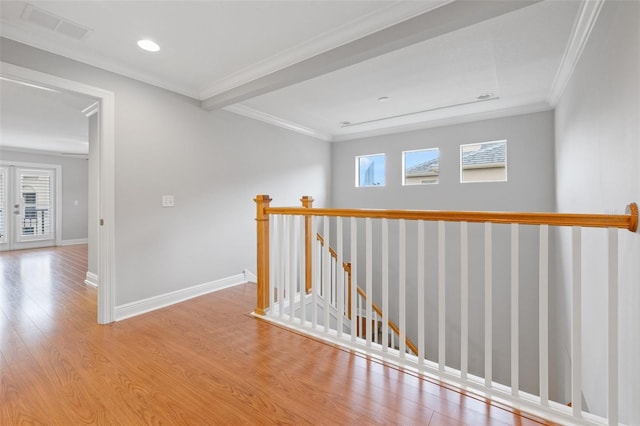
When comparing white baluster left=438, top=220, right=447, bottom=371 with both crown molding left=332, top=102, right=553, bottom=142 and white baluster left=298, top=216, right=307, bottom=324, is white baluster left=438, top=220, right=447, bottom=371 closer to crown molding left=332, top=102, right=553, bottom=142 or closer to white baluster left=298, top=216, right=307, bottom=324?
white baluster left=298, top=216, right=307, bottom=324

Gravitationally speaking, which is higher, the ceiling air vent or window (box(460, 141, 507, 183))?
the ceiling air vent

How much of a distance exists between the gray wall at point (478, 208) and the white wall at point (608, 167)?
161 cm

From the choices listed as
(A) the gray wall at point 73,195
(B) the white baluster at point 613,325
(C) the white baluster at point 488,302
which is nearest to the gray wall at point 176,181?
(C) the white baluster at point 488,302

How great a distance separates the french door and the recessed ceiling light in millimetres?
7139

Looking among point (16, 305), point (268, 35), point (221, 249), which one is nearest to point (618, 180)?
point (268, 35)

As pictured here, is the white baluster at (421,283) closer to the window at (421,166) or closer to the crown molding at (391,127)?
the crown molding at (391,127)

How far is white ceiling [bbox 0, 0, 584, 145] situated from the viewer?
2.04 m

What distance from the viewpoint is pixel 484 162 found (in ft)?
15.2

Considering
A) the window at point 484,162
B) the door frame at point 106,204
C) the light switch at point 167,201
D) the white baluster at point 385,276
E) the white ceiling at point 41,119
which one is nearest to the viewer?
the white baluster at point 385,276

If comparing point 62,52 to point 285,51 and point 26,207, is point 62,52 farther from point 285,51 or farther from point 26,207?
point 26,207

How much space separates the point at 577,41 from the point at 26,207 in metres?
10.3

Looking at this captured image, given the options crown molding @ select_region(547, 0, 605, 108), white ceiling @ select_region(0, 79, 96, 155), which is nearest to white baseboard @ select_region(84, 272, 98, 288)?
white ceiling @ select_region(0, 79, 96, 155)

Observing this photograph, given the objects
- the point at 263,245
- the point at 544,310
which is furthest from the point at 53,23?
the point at 544,310

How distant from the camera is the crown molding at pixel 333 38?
2008 millimetres
